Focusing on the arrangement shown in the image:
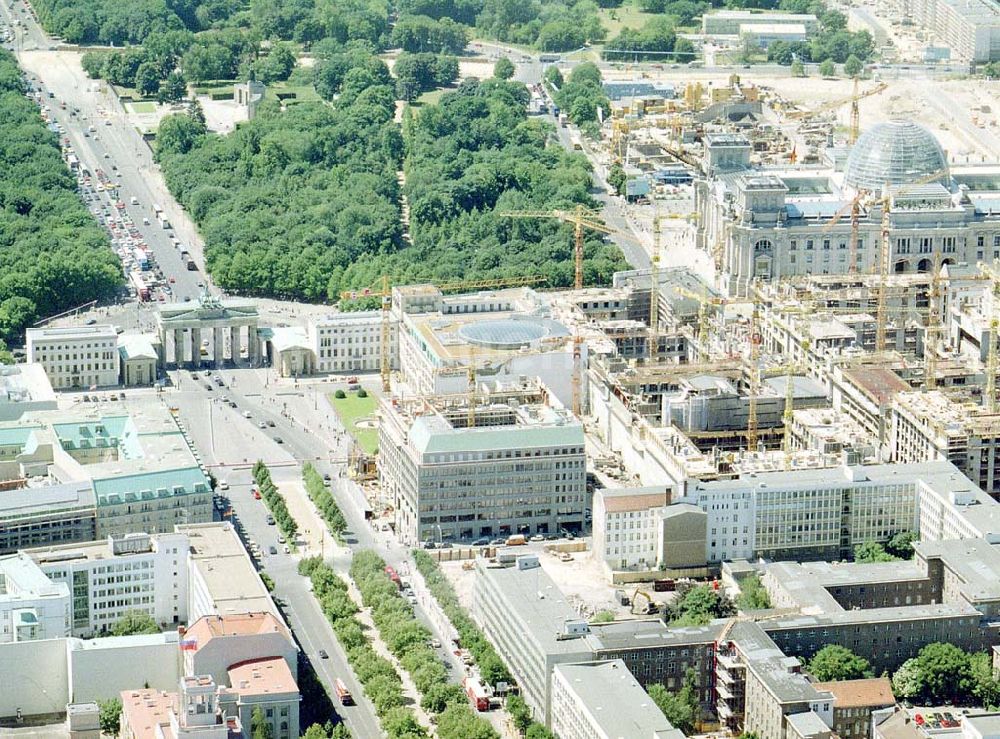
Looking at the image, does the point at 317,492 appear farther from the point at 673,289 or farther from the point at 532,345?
the point at 673,289

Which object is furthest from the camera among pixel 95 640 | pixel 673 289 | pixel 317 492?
pixel 673 289

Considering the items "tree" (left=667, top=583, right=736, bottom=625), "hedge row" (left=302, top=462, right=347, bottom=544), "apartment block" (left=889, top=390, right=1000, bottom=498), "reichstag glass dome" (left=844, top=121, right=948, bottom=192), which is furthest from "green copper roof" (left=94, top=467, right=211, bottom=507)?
"reichstag glass dome" (left=844, top=121, right=948, bottom=192)

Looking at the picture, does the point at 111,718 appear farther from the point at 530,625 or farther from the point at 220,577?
the point at 530,625

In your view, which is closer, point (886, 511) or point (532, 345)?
point (886, 511)

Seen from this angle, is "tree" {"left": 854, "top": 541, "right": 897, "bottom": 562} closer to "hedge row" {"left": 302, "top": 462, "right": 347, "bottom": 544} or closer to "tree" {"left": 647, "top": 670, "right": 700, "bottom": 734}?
"tree" {"left": 647, "top": 670, "right": 700, "bottom": 734}

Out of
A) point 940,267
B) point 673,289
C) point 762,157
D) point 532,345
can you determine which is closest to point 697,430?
point 532,345

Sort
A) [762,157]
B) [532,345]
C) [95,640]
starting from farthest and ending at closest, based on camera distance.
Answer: [762,157] < [532,345] < [95,640]

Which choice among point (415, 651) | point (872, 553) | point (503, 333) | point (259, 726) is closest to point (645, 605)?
point (872, 553)
